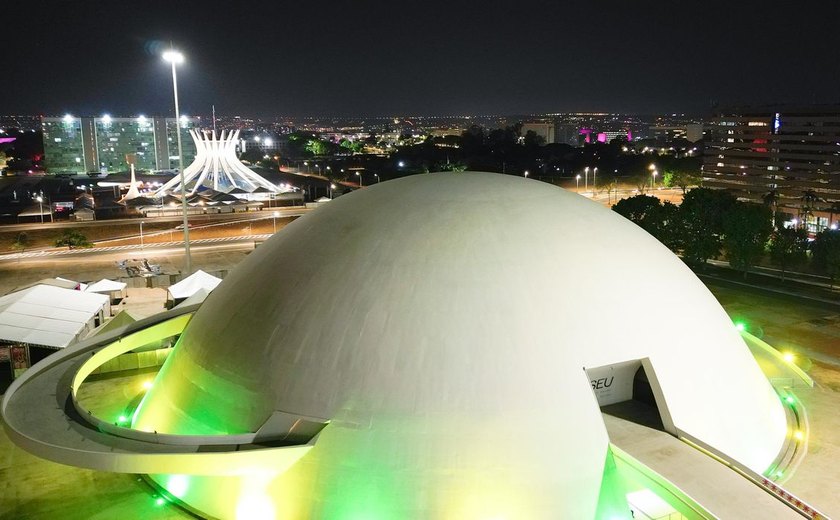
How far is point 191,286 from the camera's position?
120ft

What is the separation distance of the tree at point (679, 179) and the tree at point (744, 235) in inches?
2678

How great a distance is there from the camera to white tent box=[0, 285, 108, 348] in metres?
27.6

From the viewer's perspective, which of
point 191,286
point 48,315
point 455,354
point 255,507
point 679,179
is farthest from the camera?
point 679,179

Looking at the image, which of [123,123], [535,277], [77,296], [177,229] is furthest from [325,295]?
[123,123]

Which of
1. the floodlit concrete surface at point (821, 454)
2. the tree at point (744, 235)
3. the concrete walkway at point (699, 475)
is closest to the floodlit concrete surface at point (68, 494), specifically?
the concrete walkway at point (699, 475)

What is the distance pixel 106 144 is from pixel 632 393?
17570 centimetres

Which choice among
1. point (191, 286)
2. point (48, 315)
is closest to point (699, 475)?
point (48, 315)

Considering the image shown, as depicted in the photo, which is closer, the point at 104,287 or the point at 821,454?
the point at 821,454

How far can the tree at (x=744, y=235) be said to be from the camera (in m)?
45.5

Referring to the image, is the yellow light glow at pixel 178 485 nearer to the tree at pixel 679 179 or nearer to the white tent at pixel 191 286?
the white tent at pixel 191 286

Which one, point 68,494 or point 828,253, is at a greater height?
point 828,253

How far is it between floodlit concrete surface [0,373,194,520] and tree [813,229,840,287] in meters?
42.6

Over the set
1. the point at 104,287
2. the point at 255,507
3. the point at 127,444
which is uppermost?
the point at 127,444

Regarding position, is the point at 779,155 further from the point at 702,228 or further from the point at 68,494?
the point at 68,494
